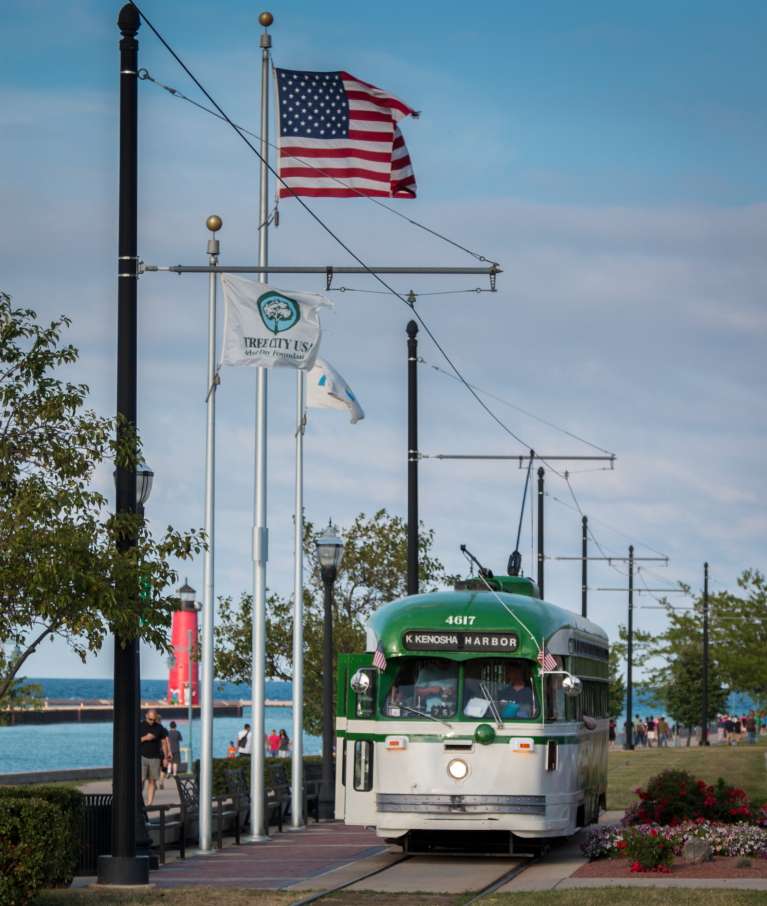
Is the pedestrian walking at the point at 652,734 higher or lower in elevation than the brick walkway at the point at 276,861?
lower

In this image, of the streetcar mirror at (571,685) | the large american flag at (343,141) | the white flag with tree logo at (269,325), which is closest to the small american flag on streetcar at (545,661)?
the streetcar mirror at (571,685)

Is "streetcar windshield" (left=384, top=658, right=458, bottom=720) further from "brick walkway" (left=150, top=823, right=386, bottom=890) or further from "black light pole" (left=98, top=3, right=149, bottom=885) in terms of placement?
"black light pole" (left=98, top=3, right=149, bottom=885)

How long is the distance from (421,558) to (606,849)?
99.9 ft

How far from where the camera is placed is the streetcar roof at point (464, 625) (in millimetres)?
23188

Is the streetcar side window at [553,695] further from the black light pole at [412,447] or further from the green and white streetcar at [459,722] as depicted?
the black light pole at [412,447]

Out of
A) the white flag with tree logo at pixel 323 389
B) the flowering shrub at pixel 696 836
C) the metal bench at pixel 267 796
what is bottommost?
the metal bench at pixel 267 796

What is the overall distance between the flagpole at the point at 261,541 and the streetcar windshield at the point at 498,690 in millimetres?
4556

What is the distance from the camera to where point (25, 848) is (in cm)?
1652

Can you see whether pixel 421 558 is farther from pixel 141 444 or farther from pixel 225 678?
pixel 141 444

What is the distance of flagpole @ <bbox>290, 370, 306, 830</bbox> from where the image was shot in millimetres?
30391

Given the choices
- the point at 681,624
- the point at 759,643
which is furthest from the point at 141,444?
the point at 681,624

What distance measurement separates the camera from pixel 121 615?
17844 millimetres

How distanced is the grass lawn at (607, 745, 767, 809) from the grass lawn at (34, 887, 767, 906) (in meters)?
16.7

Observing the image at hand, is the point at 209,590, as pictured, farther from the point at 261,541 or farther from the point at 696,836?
the point at 696,836
